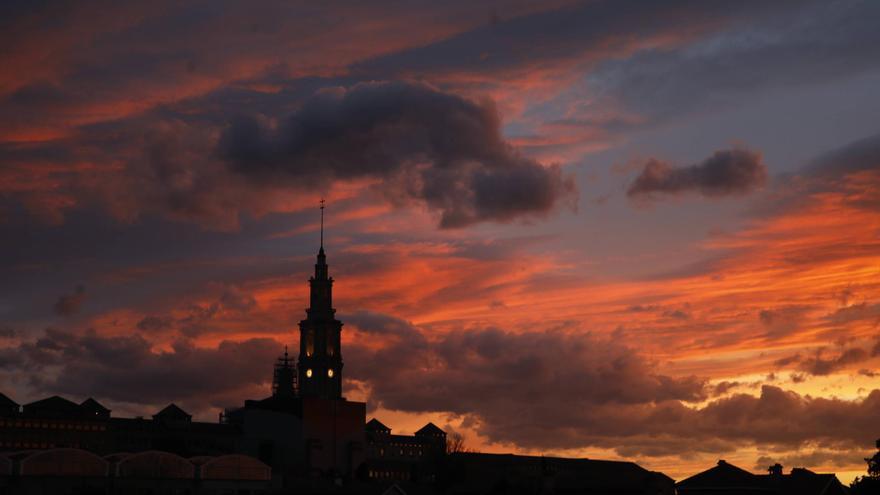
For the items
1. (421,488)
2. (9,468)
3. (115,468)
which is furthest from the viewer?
(421,488)

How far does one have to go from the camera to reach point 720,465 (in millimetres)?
147250

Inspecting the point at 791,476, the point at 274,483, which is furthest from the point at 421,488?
the point at 791,476

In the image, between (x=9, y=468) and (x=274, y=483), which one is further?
(x=274, y=483)

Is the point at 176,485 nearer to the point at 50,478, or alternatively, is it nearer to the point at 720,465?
the point at 50,478

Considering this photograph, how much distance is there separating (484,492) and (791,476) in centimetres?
4051

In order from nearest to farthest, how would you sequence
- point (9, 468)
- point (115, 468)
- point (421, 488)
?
point (9, 468) → point (115, 468) → point (421, 488)

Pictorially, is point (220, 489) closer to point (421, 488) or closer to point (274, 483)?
point (274, 483)

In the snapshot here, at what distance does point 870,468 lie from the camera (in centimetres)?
15912

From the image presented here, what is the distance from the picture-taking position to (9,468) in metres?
142

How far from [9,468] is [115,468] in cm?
1355

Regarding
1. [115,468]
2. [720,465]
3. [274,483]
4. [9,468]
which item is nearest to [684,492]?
[720,465]

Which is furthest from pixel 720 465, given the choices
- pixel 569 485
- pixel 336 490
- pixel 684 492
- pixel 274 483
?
pixel 274 483

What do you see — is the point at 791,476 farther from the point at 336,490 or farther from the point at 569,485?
the point at 336,490

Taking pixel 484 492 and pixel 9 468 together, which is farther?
pixel 484 492
